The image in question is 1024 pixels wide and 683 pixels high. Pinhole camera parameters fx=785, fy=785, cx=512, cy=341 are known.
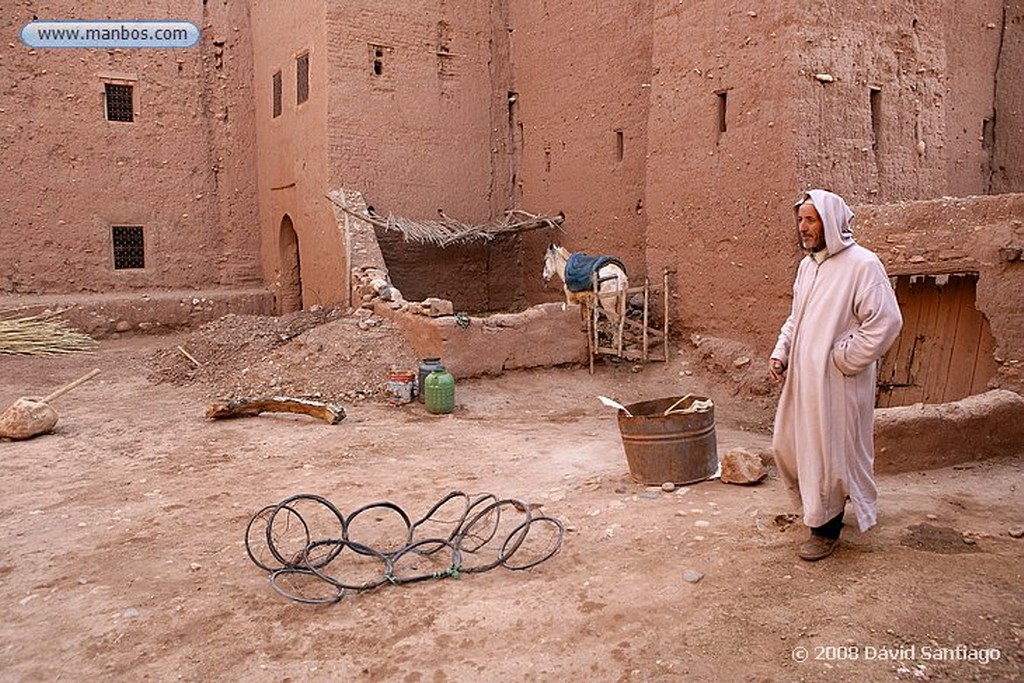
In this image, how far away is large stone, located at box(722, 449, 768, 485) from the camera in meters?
4.84

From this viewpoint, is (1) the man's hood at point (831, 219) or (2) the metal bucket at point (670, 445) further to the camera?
(2) the metal bucket at point (670, 445)

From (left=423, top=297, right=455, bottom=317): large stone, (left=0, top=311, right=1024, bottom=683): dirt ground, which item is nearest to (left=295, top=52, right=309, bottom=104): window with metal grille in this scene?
(left=423, top=297, right=455, bottom=317): large stone

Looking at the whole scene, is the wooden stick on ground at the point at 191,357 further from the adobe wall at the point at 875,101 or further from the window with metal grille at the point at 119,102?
the adobe wall at the point at 875,101

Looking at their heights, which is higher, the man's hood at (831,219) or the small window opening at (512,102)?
the small window opening at (512,102)

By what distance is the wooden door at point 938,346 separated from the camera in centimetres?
695

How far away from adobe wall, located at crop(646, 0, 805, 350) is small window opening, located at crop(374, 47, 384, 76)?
4350 mm

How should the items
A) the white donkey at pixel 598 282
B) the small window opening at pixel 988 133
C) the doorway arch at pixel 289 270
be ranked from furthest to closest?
1. the doorway arch at pixel 289 270
2. the small window opening at pixel 988 133
3. the white donkey at pixel 598 282

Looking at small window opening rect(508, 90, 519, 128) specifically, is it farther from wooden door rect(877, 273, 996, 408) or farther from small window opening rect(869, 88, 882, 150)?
wooden door rect(877, 273, 996, 408)

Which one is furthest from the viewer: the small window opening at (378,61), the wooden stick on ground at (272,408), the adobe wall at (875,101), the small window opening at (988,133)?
the small window opening at (378,61)

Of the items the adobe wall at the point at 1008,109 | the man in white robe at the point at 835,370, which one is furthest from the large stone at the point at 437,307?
the adobe wall at the point at 1008,109

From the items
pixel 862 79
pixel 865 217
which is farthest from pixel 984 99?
pixel 865 217

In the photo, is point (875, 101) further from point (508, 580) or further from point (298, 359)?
point (508, 580)

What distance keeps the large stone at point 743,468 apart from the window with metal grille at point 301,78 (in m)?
9.83

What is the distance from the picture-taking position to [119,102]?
1388 centimetres
